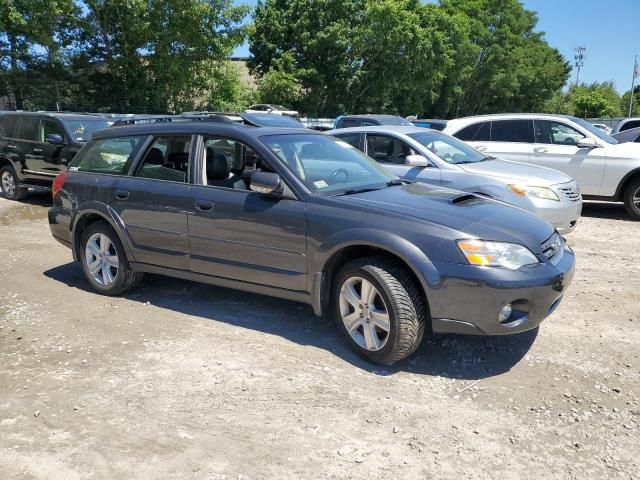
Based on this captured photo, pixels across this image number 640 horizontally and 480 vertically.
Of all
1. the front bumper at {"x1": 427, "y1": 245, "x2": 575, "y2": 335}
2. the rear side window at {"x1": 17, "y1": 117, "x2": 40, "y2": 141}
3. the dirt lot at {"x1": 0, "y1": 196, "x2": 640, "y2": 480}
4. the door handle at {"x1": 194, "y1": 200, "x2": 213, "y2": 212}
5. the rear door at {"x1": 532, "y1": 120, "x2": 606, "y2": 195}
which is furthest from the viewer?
the rear side window at {"x1": 17, "y1": 117, "x2": 40, "y2": 141}

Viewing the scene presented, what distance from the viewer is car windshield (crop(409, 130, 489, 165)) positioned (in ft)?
25.9

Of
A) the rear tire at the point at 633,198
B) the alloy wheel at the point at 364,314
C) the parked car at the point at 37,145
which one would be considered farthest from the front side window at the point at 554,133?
the parked car at the point at 37,145

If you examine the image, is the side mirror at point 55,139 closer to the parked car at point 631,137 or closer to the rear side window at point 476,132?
the rear side window at point 476,132

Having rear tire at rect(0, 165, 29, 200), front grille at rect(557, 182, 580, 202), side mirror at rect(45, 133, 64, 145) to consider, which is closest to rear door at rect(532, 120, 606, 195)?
front grille at rect(557, 182, 580, 202)

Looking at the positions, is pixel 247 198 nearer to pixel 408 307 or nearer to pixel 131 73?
pixel 408 307

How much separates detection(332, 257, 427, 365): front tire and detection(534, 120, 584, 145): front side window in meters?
7.13

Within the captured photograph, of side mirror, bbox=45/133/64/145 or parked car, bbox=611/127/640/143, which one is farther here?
parked car, bbox=611/127/640/143

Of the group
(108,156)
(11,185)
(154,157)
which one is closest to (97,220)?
(108,156)

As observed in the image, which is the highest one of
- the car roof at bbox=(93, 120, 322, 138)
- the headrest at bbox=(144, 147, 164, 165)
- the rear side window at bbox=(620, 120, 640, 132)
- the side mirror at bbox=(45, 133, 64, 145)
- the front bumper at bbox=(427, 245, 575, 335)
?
the car roof at bbox=(93, 120, 322, 138)

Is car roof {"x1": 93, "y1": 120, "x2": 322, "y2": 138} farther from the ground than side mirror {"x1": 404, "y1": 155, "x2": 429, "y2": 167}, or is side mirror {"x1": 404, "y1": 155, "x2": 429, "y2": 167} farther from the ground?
car roof {"x1": 93, "y1": 120, "x2": 322, "y2": 138}

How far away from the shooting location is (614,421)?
3.28 metres

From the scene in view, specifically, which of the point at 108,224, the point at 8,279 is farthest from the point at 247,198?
the point at 8,279

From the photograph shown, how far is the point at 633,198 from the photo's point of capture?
369 inches

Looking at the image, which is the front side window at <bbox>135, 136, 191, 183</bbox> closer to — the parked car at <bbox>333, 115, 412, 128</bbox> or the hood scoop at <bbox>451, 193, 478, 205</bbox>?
the hood scoop at <bbox>451, 193, 478, 205</bbox>
